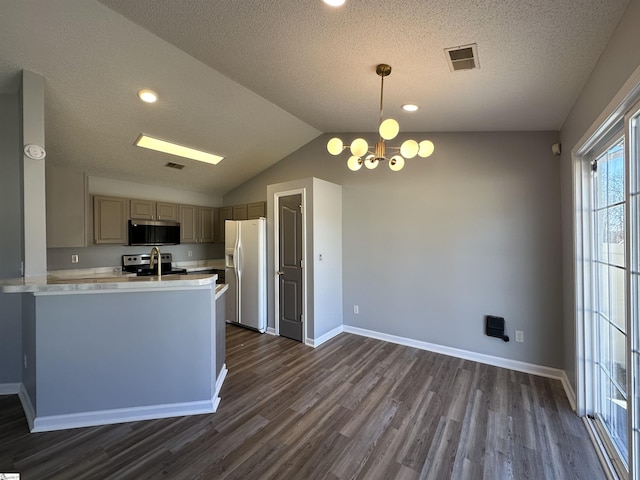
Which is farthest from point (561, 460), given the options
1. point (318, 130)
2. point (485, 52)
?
point (318, 130)

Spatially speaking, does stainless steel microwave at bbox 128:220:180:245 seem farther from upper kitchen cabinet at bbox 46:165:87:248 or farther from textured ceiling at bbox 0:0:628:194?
textured ceiling at bbox 0:0:628:194

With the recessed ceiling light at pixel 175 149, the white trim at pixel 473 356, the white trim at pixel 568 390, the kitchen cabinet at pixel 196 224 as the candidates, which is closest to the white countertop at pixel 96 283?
the recessed ceiling light at pixel 175 149

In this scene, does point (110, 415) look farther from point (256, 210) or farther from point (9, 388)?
point (256, 210)

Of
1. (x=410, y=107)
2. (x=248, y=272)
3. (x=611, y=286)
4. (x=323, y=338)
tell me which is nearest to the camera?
(x=611, y=286)

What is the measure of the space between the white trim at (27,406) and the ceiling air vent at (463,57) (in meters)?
3.91

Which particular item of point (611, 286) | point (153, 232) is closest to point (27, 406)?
point (153, 232)

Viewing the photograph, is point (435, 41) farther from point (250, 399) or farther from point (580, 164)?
point (250, 399)

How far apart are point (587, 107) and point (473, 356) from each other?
2661 mm

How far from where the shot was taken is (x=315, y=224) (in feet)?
12.2

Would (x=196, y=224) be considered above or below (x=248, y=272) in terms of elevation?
above

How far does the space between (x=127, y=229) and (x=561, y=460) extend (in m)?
5.53

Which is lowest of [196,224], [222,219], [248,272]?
[248,272]

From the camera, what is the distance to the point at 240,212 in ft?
17.6

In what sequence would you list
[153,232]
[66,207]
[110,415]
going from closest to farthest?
[110,415]
[66,207]
[153,232]
